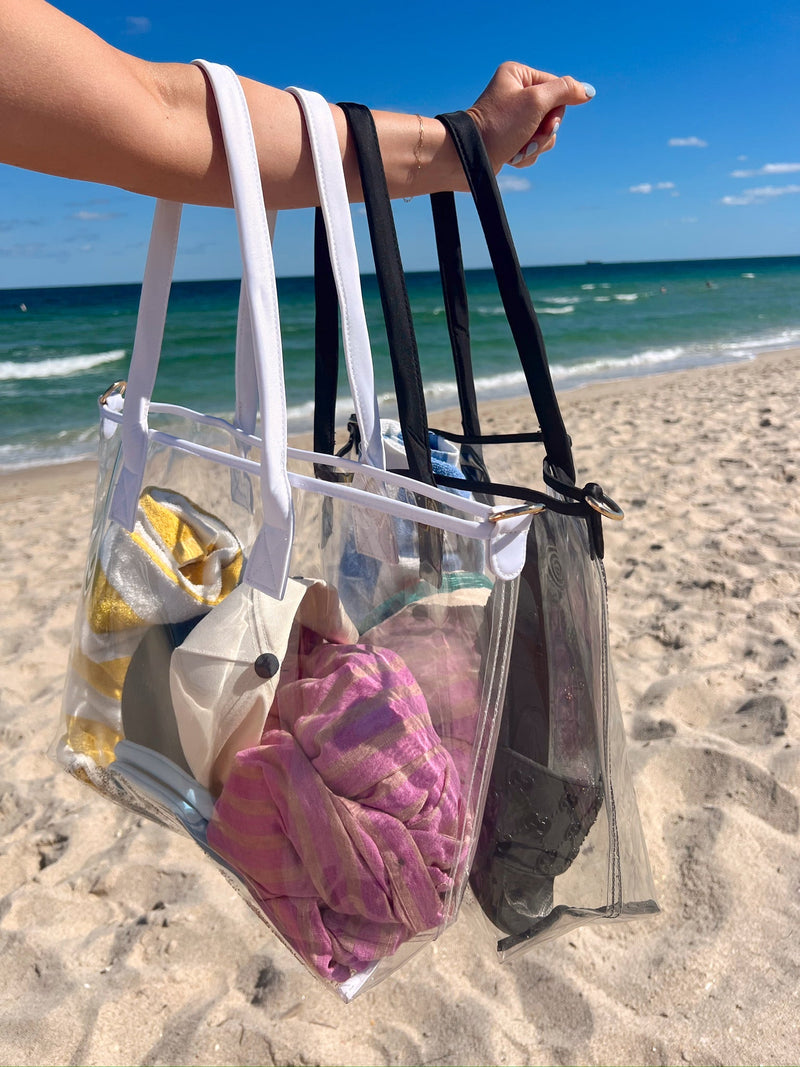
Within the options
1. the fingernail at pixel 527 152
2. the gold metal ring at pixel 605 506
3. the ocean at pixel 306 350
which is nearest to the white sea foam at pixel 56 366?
the ocean at pixel 306 350

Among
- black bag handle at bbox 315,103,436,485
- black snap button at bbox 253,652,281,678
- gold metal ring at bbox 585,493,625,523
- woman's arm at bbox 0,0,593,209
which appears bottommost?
black snap button at bbox 253,652,281,678

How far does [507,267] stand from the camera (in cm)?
92

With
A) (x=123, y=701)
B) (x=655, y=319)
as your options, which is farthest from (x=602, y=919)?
(x=655, y=319)

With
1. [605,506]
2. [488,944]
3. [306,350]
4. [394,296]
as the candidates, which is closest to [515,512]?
[605,506]

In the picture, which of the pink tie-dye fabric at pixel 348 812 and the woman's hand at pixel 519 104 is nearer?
the pink tie-dye fabric at pixel 348 812

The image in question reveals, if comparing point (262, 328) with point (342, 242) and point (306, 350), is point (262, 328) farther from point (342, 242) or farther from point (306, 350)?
point (306, 350)

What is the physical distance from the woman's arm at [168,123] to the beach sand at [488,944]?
1.46 metres

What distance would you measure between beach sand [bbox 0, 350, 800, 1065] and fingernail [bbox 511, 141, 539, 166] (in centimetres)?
145

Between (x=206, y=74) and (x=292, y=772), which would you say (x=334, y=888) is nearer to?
(x=292, y=772)

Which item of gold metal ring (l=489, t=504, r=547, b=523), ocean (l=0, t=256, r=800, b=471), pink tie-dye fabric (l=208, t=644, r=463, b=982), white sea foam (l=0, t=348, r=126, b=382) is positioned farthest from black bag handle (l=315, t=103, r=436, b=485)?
white sea foam (l=0, t=348, r=126, b=382)

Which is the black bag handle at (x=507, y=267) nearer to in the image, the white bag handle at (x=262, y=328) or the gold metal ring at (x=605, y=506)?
the gold metal ring at (x=605, y=506)

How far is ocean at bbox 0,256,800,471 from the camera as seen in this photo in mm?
9414

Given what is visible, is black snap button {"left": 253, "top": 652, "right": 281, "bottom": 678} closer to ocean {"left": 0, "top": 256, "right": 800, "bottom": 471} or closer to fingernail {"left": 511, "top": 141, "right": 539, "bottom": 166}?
fingernail {"left": 511, "top": 141, "right": 539, "bottom": 166}

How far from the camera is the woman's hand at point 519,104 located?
1.00 metres
